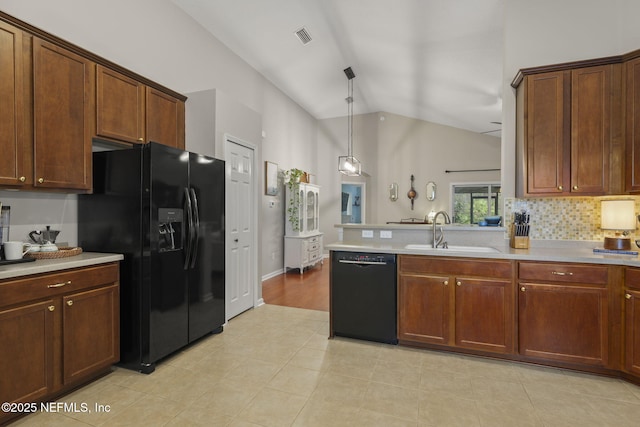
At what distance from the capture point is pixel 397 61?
15.7 ft

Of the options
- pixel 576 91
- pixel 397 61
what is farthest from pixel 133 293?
pixel 397 61

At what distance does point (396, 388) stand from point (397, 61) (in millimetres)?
4431

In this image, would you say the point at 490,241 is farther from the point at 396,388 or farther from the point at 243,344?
the point at 243,344

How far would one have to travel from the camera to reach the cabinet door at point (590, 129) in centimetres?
264

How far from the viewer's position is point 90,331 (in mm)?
2219

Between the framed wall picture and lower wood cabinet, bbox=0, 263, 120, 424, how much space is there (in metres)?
3.52

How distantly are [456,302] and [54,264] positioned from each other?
118 inches

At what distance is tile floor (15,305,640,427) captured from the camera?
6.30 ft

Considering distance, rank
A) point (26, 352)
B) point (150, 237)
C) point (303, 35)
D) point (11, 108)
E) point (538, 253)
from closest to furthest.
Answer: point (26, 352), point (11, 108), point (150, 237), point (538, 253), point (303, 35)

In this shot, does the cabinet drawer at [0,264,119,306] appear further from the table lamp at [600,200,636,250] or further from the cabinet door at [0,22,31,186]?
the table lamp at [600,200,636,250]

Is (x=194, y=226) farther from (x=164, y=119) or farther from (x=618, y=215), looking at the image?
(x=618, y=215)

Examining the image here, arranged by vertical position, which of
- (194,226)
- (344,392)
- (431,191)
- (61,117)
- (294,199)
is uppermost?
(61,117)


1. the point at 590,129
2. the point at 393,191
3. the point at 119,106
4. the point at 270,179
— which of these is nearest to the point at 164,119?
the point at 119,106

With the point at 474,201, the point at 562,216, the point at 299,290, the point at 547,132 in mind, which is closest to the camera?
the point at 547,132
